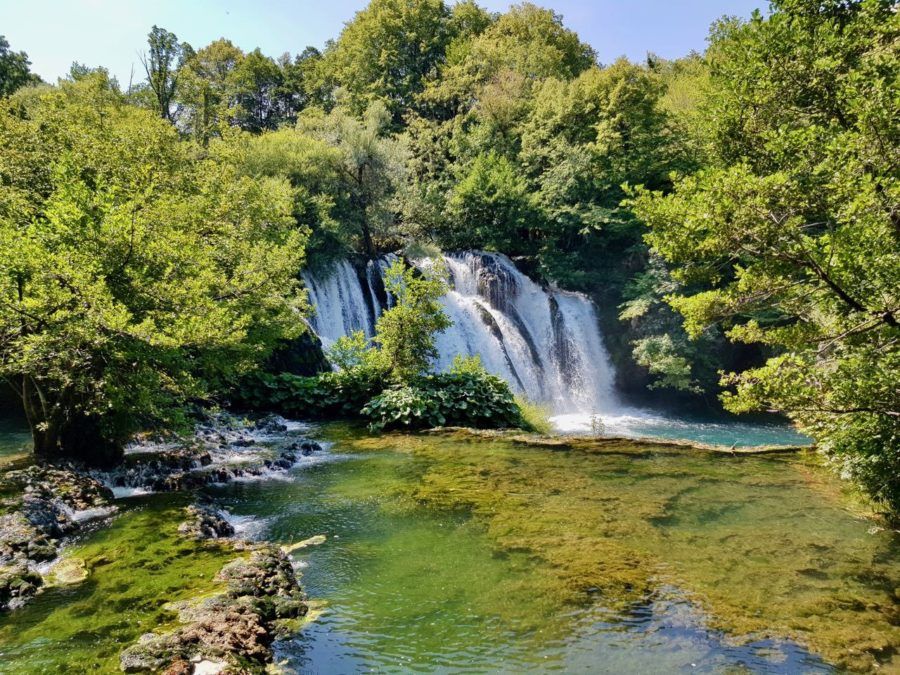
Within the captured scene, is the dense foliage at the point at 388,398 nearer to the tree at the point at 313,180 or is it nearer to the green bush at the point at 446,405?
the green bush at the point at 446,405

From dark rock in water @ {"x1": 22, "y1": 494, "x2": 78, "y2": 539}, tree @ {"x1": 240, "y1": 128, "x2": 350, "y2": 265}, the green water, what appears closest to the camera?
the green water

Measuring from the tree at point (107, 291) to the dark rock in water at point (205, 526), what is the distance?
1.75 meters

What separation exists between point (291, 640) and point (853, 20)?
1408 cm

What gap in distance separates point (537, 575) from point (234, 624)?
10.6 feet

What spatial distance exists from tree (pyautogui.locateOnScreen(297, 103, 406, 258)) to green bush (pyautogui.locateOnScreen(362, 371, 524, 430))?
38.7 ft

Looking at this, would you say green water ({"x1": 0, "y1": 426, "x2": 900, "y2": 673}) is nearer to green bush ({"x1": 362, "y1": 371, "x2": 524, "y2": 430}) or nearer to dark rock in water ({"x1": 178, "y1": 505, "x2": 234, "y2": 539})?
dark rock in water ({"x1": 178, "y1": 505, "x2": 234, "y2": 539})

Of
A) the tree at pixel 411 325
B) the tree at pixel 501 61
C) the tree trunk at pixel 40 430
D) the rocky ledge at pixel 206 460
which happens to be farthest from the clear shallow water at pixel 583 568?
the tree at pixel 501 61

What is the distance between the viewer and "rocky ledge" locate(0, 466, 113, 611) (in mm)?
5430

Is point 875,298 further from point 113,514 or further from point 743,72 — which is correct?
point 113,514

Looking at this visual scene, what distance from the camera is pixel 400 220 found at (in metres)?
31.3

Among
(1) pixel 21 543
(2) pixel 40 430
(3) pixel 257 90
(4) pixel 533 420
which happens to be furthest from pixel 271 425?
(3) pixel 257 90

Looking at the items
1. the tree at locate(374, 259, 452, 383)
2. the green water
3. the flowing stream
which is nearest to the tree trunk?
the green water

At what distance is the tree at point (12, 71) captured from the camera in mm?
35375

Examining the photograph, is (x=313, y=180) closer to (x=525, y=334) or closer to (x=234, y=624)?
(x=525, y=334)
